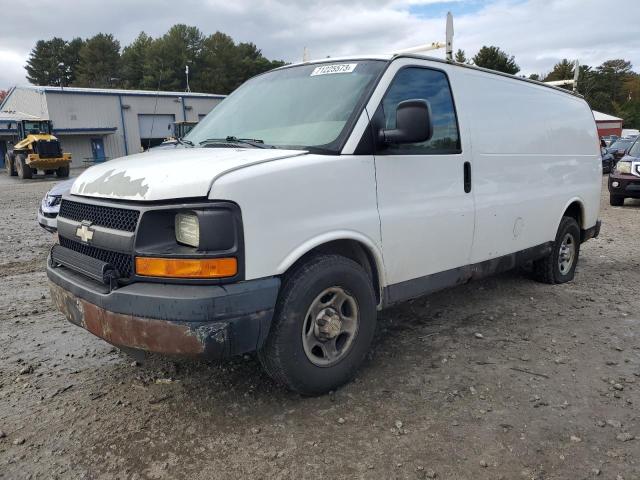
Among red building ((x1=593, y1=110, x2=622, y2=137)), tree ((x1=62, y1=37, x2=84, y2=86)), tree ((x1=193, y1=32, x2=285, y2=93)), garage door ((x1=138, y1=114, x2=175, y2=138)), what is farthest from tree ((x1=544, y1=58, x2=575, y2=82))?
tree ((x1=62, y1=37, x2=84, y2=86))

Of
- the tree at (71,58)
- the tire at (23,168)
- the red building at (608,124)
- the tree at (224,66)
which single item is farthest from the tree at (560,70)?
the tree at (71,58)

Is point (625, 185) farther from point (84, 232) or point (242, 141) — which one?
point (84, 232)

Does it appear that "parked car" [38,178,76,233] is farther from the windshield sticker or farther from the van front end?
the van front end

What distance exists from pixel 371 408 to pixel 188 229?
1491 mm

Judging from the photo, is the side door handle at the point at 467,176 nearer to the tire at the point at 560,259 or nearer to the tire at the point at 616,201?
the tire at the point at 560,259

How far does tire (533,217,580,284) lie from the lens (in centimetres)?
558

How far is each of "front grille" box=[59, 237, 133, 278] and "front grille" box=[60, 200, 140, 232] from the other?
15 centimetres

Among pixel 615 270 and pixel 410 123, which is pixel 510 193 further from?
pixel 615 270

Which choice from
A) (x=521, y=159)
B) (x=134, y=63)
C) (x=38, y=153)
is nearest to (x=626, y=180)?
(x=521, y=159)

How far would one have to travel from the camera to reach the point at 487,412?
3.05 metres

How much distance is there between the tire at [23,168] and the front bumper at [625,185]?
2527 cm

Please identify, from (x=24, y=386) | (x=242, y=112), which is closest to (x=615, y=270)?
(x=242, y=112)

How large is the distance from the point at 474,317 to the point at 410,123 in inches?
87.4

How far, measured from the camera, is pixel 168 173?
2.74 meters
